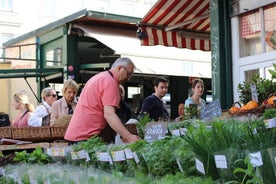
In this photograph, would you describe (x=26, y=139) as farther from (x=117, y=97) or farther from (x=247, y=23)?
(x=247, y=23)

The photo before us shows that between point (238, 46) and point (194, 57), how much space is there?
3.17m

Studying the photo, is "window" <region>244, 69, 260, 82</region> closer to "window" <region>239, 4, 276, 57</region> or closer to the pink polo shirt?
"window" <region>239, 4, 276, 57</region>

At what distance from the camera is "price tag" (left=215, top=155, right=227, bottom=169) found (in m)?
1.47

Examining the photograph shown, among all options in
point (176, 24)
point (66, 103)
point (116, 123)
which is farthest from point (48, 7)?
point (116, 123)

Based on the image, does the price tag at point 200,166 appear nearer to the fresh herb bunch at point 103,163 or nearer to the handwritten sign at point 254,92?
the fresh herb bunch at point 103,163

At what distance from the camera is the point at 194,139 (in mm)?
1655

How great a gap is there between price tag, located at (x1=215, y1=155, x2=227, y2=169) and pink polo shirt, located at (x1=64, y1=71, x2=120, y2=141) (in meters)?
1.77

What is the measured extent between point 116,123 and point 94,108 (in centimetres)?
25

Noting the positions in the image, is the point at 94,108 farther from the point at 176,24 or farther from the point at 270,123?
the point at 176,24

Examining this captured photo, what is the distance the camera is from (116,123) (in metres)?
3.11

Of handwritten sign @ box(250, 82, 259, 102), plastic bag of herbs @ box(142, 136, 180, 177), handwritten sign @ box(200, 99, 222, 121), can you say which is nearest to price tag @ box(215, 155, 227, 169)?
plastic bag of herbs @ box(142, 136, 180, 177)

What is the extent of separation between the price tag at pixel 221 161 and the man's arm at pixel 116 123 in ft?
5.13

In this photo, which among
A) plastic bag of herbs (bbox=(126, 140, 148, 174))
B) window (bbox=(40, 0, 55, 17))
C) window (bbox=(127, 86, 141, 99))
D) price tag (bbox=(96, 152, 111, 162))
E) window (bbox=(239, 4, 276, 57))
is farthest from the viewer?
window (bbox=(40, 0, 55, 17))

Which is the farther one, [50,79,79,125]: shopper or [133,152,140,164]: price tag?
[50,79,79,125]: shopper
